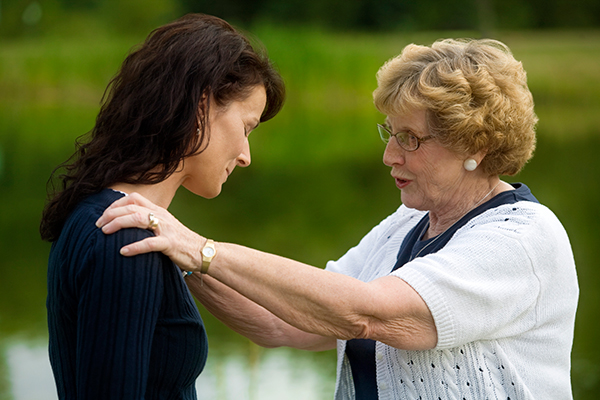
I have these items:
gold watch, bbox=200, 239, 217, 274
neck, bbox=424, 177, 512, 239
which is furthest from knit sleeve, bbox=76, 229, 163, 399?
neck, bbox=424, 177, 512, 239

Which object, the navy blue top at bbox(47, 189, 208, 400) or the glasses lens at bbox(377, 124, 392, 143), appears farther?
the glasses lens at bbox(377, 124, 392, 143)

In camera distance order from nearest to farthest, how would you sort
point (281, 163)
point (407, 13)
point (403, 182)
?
point (403, 182) → point (281, 163) → point (407, 13)

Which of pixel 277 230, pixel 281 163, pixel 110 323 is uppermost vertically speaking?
pixel 281 163

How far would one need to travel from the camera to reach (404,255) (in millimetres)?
2146

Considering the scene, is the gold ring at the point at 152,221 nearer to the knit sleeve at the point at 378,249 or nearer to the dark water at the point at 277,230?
the knit sleeve at the point at 378,249

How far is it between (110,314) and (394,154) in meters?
1.05

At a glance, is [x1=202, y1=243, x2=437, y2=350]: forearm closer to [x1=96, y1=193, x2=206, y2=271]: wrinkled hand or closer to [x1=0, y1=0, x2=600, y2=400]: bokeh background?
[x1=96, y1=193, x2=206, y2=271]: wrinkled hand

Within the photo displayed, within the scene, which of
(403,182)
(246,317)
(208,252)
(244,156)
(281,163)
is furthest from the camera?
(281,163)

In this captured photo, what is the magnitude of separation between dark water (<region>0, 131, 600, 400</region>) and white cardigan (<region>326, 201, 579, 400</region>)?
2.49 meters

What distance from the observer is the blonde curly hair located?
1895mm

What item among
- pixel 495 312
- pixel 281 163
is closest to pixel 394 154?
A: pixel 495 312

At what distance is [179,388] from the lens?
1.63 meters

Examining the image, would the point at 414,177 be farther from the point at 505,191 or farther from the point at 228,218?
the point at 228,218

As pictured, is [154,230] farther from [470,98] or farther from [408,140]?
[470,98]
